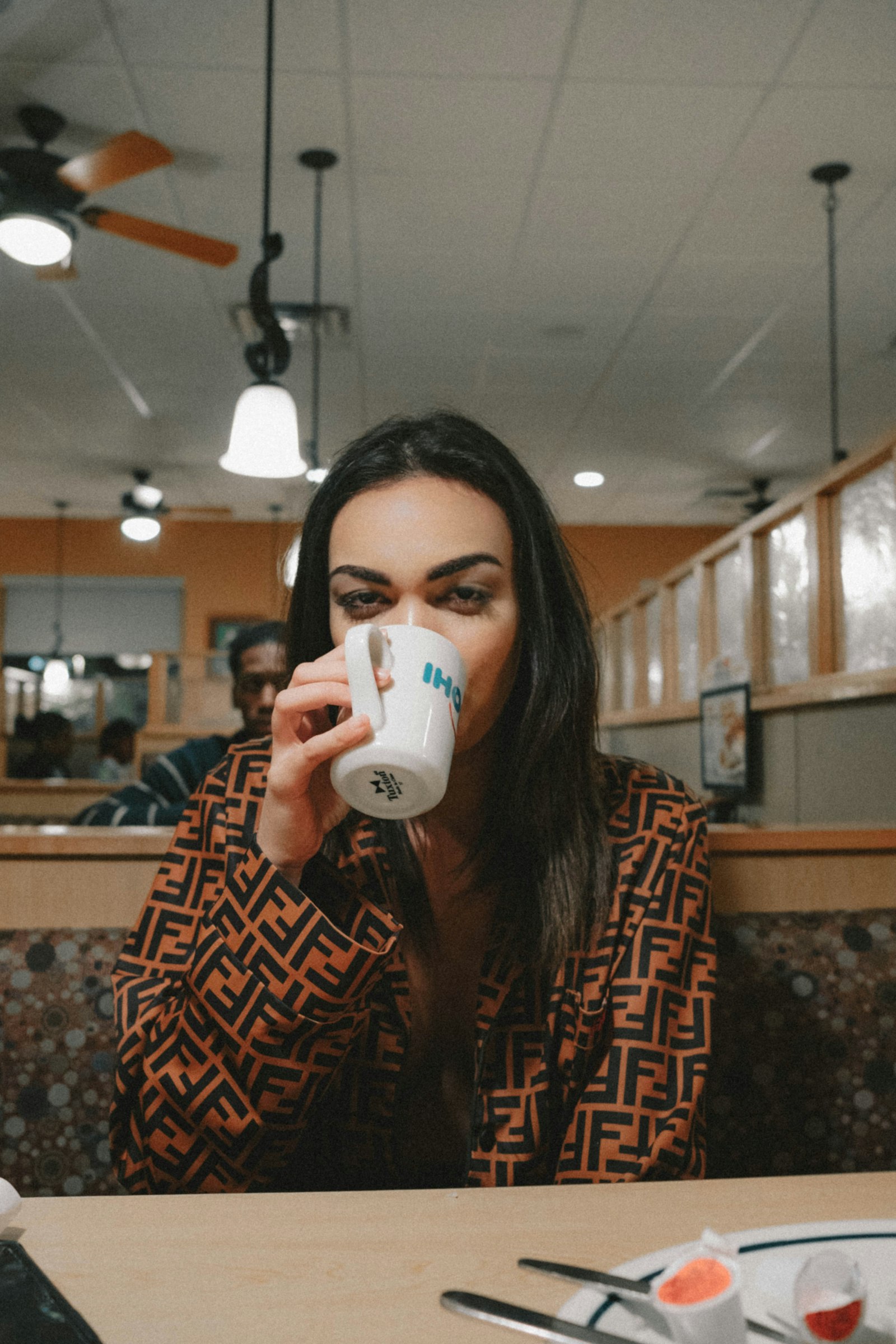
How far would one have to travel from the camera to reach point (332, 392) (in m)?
6.07

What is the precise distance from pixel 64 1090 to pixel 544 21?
298 cm

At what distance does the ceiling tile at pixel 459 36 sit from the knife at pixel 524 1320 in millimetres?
3098

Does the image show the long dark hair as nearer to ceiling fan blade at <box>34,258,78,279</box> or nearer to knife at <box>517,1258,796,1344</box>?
knife at <box>517,1258,796,1344</box>

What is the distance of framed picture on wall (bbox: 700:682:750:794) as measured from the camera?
3.18m

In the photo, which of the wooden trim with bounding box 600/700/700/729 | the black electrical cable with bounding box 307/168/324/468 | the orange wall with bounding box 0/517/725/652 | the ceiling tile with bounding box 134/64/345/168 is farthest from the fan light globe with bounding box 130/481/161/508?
the ceiling tile with bounding box 134/64/345/168

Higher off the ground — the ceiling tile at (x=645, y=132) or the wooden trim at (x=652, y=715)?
the ceiling tile at (x=645, y=132)

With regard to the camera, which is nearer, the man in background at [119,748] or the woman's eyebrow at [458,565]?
the woman's eyebrow at [458,565]

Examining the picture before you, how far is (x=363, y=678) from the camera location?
2.30ft

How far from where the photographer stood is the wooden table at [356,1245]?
0.49 m

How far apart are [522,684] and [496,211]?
3.33 metres

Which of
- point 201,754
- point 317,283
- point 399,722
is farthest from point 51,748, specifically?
point 399,722

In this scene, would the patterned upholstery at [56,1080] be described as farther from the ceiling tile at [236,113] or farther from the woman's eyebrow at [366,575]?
the ceiling tile at [236,113]

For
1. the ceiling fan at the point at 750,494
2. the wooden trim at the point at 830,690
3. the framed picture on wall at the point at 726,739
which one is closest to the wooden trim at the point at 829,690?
the wooden trim at the point at 830,690

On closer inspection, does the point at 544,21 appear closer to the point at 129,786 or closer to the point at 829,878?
the point at 129,786
